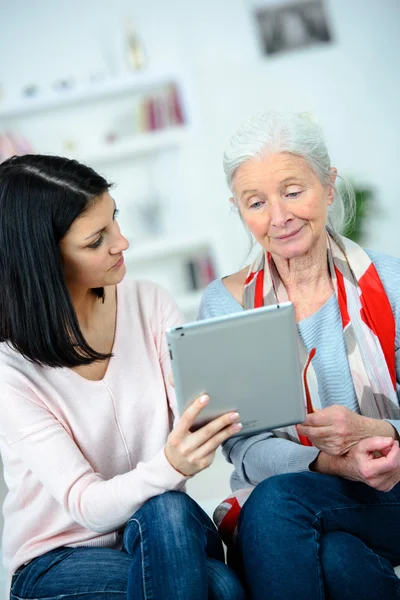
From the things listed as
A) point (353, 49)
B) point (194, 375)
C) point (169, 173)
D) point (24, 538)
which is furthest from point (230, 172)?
point (353, 49)

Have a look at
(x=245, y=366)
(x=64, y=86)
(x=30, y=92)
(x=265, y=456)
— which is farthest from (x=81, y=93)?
(x=245, y=366)

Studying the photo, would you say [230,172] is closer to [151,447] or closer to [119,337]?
[119,337]

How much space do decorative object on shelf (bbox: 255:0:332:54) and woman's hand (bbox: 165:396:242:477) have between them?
3258mm

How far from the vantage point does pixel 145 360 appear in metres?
1.63

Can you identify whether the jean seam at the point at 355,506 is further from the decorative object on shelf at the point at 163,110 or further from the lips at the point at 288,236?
the decorative object on shelf at the point at 163,110

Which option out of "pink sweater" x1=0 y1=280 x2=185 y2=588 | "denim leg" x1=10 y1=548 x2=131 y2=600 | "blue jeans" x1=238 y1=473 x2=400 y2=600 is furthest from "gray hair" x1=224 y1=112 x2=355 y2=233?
"denim leg" x1=10 y1=548 x2=131 y2=600

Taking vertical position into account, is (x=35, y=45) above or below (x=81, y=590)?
above

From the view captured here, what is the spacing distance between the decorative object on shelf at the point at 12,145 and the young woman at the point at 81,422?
7.87 feet

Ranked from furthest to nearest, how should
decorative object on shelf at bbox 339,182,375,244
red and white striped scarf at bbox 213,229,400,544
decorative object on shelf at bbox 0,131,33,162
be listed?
decorative object on shelf at bbox 339,182,375,244 → decorative object on shelf at bbox 0,131,33,162 → red and white striped scarf at bbox 213,229,400,544

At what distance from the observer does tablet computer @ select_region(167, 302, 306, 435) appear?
4.04 ft

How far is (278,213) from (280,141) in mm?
151

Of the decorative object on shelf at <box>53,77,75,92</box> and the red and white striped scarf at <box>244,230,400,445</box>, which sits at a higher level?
the decorative object on shelf at <box>53,77,75,92</box>

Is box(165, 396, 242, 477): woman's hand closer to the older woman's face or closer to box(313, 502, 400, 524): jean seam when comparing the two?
box(313, 502, 400, 524): jean seam

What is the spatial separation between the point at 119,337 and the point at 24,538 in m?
0.46
